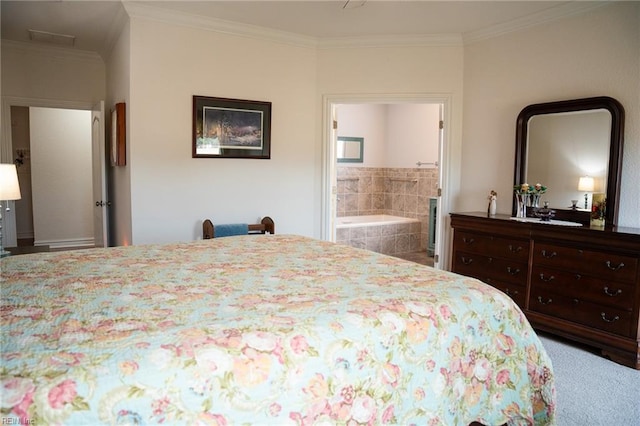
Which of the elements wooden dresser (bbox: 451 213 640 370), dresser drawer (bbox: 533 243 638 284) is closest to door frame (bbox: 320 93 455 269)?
wooden dresser (bbox: 451 213 640 370)

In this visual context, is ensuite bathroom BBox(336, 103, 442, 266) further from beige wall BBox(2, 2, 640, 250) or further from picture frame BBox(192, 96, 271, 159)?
picture frame BBox(192, 96, 271, 159)

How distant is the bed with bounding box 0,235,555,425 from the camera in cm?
99

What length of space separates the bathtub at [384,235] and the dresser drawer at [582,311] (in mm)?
3005

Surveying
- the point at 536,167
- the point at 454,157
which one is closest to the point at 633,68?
the point at 536,167

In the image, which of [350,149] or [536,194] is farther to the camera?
[350,149]

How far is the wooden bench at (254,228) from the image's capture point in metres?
3.88

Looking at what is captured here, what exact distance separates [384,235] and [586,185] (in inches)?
126

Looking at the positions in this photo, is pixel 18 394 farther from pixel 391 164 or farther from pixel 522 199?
pixel 391 164

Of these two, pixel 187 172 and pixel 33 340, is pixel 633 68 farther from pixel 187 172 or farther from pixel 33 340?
pixel 33 340

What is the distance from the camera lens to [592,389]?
2500 millimetres

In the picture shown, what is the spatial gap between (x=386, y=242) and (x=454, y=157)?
7.20 feet

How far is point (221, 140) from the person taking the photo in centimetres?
417

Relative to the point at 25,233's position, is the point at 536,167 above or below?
above

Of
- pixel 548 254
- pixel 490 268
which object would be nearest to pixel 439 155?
pixel 490 268
